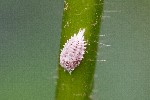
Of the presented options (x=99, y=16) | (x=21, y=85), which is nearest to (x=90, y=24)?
(x=99, y=16)

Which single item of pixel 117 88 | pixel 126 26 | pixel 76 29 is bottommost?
pixel 117 88

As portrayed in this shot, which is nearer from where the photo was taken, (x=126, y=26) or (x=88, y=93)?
(x=88, y=93)

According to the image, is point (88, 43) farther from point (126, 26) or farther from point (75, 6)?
point (126, 26)

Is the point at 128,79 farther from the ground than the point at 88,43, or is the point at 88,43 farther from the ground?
the point at 88,43
